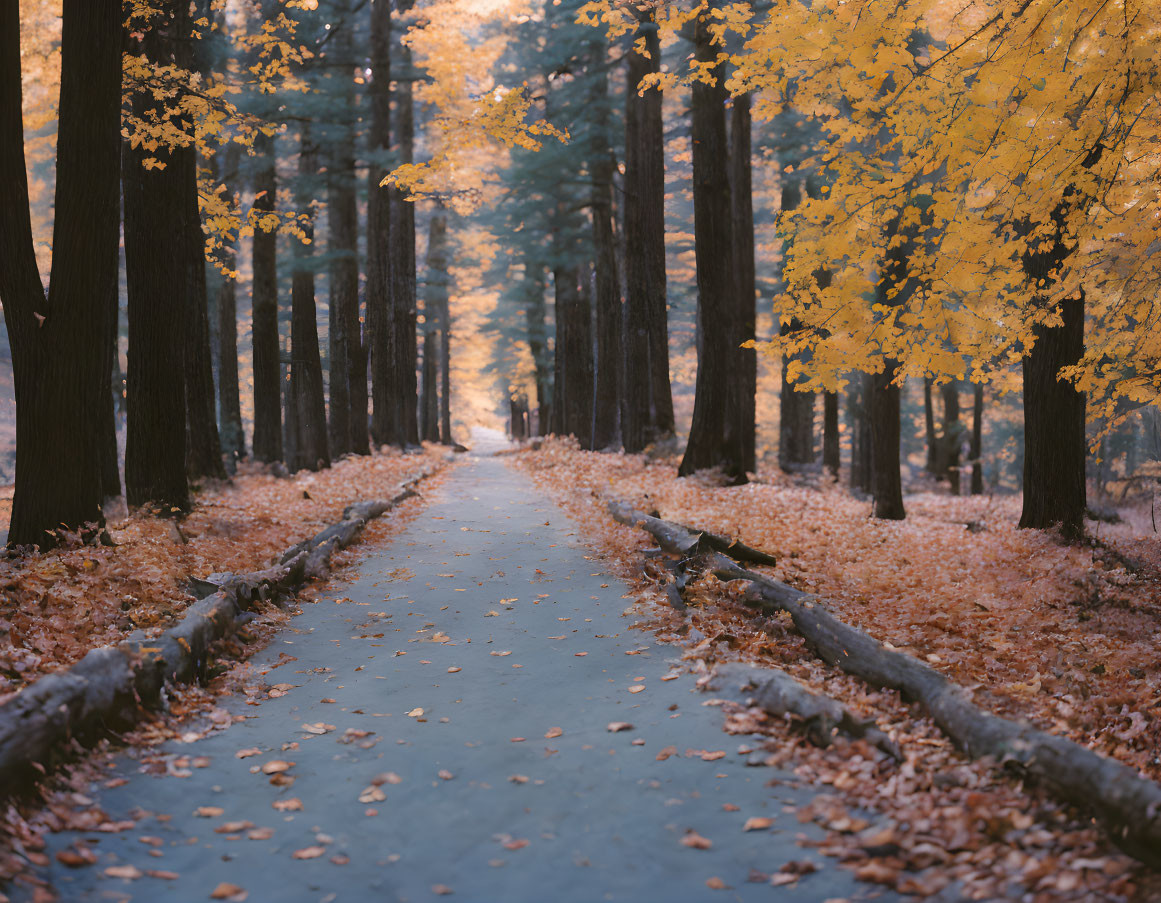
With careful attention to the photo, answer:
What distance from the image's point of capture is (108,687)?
4.43 metres

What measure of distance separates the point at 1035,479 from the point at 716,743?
820cm

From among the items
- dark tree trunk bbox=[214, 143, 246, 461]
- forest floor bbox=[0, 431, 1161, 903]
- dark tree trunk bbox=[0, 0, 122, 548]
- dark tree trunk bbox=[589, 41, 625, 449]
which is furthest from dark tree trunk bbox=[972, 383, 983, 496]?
dark tree trunk bbox=[0, 0, 122, 548]

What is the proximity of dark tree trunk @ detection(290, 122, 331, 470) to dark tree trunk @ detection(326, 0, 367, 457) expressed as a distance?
719 mm

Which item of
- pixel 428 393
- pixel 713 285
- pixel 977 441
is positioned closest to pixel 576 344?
pixel 428 393

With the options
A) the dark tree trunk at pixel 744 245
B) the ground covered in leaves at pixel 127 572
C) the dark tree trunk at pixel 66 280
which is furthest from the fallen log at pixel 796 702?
the dark tree trunk at pixel 744 245

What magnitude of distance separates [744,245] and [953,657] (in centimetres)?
1476

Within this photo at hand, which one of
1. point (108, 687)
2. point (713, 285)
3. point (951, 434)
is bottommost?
point (108, 687)

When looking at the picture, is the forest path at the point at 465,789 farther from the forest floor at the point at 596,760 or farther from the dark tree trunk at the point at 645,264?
the dark tree trunk at the point at 645,264

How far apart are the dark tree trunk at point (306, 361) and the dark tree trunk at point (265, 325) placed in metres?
0.94

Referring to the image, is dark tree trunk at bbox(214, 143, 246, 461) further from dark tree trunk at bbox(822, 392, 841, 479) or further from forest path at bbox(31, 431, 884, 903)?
dark tree trunk at bbox(822, 392, 841, 479)

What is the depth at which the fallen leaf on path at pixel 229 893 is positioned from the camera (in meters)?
3.20

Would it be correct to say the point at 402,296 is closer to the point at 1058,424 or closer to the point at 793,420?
the point at 793,420

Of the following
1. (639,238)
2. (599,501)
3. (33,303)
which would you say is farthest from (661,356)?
(33,303)

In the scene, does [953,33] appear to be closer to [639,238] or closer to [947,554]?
[947,554]
